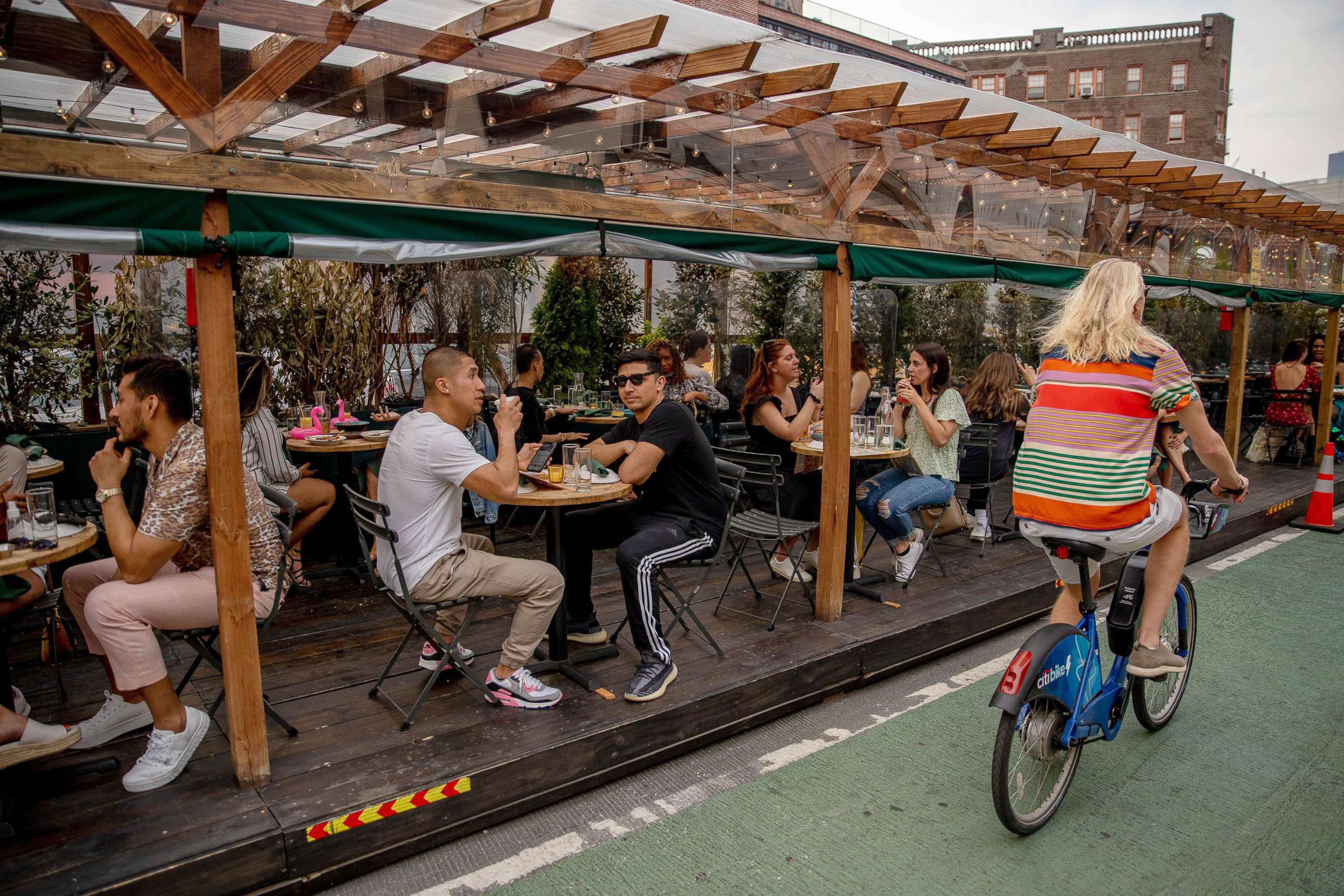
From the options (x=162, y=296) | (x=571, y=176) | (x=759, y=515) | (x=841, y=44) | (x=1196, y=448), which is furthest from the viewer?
(x=841, y=44)

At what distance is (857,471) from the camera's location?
5762 millimetres

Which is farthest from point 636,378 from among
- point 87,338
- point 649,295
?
point 649,295

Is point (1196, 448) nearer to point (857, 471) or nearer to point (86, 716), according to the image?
point (857, 471)

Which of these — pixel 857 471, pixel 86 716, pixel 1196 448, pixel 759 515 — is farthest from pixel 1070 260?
pixel 86 716

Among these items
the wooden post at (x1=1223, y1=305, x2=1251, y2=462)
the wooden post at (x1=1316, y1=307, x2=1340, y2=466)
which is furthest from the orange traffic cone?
the wooden post at (x1=1316, y1=307, x2=1340, y2=466)

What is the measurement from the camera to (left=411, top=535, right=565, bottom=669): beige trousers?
354cm

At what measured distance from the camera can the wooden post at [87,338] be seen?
6.49 meters

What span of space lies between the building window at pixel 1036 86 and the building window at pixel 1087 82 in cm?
142

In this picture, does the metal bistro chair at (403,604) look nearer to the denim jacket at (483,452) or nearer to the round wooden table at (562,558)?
the round wooden table at (562,558)

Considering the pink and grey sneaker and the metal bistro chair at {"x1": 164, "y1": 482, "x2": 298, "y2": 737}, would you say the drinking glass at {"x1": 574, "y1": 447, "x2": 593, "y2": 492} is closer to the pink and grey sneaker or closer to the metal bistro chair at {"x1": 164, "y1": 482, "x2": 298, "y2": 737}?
the pink and grey sneaker

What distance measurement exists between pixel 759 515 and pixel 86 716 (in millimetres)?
3507

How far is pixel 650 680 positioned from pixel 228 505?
1853 mm

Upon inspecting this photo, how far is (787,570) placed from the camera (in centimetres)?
566

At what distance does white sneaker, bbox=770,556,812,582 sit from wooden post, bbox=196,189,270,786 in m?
3.27
